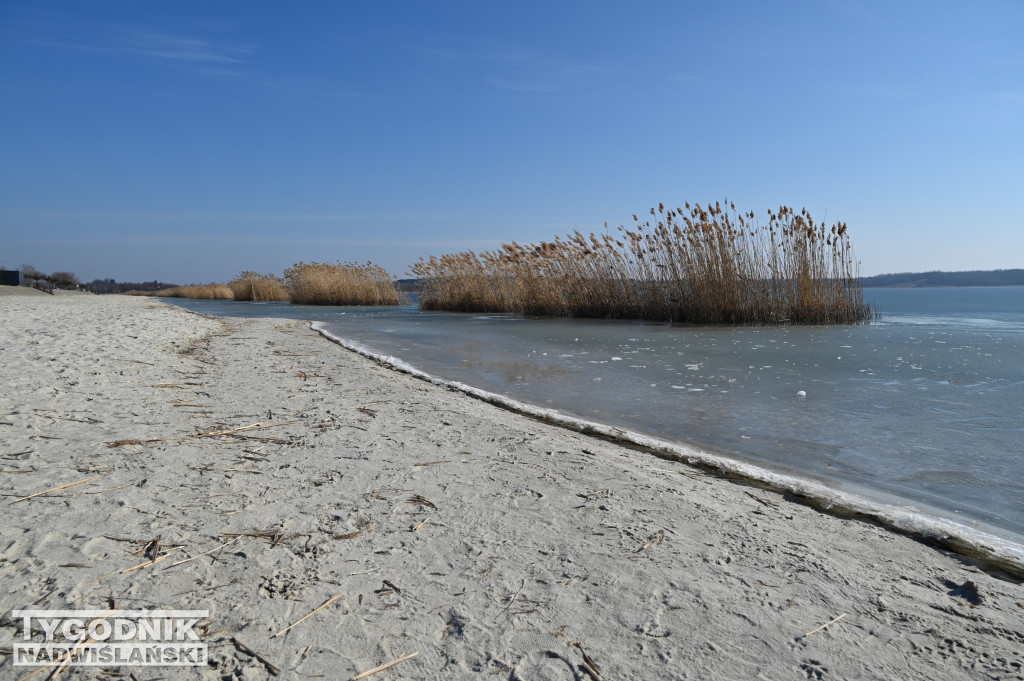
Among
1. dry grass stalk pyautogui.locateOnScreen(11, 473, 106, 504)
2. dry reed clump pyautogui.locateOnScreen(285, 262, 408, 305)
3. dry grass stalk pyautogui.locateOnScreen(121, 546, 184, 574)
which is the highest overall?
dry reed clump pyautogui.locateOnScreen(285, 262, 408, 305)

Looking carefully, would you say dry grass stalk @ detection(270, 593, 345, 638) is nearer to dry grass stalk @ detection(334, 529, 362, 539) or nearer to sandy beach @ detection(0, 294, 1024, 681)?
sandy beach @ detection(0, 294, 1024, 681)

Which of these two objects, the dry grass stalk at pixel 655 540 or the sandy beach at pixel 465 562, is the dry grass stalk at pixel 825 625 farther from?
the dry grass stalk at pixel 655 540

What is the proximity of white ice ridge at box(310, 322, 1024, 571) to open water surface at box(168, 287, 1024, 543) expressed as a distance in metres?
0.15

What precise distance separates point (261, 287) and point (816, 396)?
34611mm

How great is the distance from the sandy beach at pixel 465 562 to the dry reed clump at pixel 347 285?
2357cm

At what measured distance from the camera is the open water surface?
2768 mm

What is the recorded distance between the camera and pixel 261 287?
34.4m

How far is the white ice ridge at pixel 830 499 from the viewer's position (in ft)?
6.39

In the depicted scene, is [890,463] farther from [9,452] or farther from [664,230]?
[664,230]

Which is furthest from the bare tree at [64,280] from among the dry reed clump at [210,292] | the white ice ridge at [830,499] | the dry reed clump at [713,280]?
the white ice ridge at [830,499]

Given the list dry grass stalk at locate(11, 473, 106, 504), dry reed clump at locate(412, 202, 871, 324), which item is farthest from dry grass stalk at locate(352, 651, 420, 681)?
dry reed clump at locate(412, 202, 871, 324)

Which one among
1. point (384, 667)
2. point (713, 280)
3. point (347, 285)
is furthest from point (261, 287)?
point (384, 667)

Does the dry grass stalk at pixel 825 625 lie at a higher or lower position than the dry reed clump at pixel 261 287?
lower

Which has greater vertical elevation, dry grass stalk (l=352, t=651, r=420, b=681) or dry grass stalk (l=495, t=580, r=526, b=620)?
dry grass stalk (l=495, t=580, r=526, b=620)
